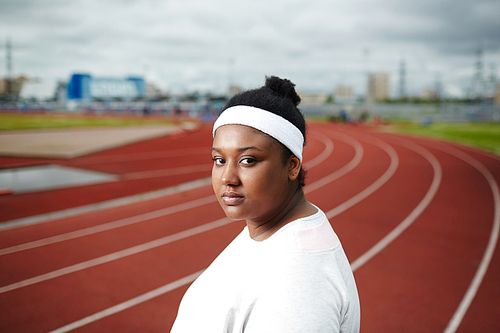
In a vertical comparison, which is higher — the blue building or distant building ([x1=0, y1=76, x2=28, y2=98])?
the blue building

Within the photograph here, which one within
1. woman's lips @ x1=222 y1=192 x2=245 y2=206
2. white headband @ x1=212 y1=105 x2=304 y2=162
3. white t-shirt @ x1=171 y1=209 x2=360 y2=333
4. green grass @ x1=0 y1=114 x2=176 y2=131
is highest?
green grass @ x1=0 y1=114 x2=176 y2=131

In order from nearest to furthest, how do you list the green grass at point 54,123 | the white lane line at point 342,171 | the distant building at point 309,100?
the distant building at point 309,100, the white lane line at point 342,171, the green grass at point 54,123

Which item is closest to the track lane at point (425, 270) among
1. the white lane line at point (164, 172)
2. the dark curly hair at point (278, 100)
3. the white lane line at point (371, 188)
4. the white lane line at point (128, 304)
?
the white lane line at point (371, 188)

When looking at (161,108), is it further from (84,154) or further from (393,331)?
(393,331)

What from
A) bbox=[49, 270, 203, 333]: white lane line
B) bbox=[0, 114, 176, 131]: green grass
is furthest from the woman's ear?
bbox=[0, 114, 176, 131]: green grass

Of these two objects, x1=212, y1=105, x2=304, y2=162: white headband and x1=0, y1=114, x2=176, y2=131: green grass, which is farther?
x1=0, y1=114, x2=176, y2=131: green grass

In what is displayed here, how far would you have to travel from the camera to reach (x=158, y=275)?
17.1 feet

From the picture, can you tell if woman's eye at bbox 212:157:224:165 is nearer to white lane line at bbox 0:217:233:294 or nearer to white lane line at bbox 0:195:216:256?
white lane line at bbox 0:217:233:294

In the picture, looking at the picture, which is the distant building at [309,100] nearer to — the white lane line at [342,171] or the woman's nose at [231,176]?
the woman's nose at [231,176]

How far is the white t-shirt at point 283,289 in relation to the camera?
845mm

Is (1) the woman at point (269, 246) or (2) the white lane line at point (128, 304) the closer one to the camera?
(1) the woman at point (269, 246)

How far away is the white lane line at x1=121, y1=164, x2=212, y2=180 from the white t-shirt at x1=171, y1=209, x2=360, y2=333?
11.2 meters

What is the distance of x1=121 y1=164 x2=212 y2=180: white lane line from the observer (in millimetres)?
11973

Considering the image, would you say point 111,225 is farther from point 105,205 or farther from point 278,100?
point 278,100
